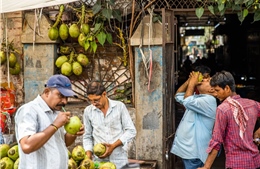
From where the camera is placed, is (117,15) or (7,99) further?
(7,99)

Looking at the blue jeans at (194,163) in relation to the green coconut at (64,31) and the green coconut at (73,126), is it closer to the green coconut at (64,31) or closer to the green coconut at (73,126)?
the green coconut at (73,126)

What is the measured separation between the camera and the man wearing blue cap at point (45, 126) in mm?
3345

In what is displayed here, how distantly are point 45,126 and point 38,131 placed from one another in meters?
0.07

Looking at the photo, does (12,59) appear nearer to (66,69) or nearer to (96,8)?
→ (66,69)

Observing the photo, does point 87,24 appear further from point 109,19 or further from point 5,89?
point 5,89

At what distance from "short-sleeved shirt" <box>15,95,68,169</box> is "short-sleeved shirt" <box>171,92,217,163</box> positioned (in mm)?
2246

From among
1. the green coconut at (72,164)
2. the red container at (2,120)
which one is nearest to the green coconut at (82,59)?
the red container at (2,120)

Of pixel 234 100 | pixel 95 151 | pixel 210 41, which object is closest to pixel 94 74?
pixel 95 151

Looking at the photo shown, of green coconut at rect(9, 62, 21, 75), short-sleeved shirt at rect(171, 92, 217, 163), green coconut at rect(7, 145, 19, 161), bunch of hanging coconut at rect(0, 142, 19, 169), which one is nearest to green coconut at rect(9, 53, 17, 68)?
green coconut at rect(9, 62, 21, 75)

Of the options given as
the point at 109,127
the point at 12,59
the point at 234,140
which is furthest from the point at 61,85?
the point at 12,59

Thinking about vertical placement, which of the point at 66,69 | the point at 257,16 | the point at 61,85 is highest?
the point at 257,16

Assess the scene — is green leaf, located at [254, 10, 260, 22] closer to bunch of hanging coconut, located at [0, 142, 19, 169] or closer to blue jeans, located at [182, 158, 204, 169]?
blue jeans, located at [182, 158, 204, 169]

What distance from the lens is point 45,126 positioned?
3578 millimetres

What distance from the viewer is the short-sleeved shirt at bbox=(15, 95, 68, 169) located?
11.4 feet
